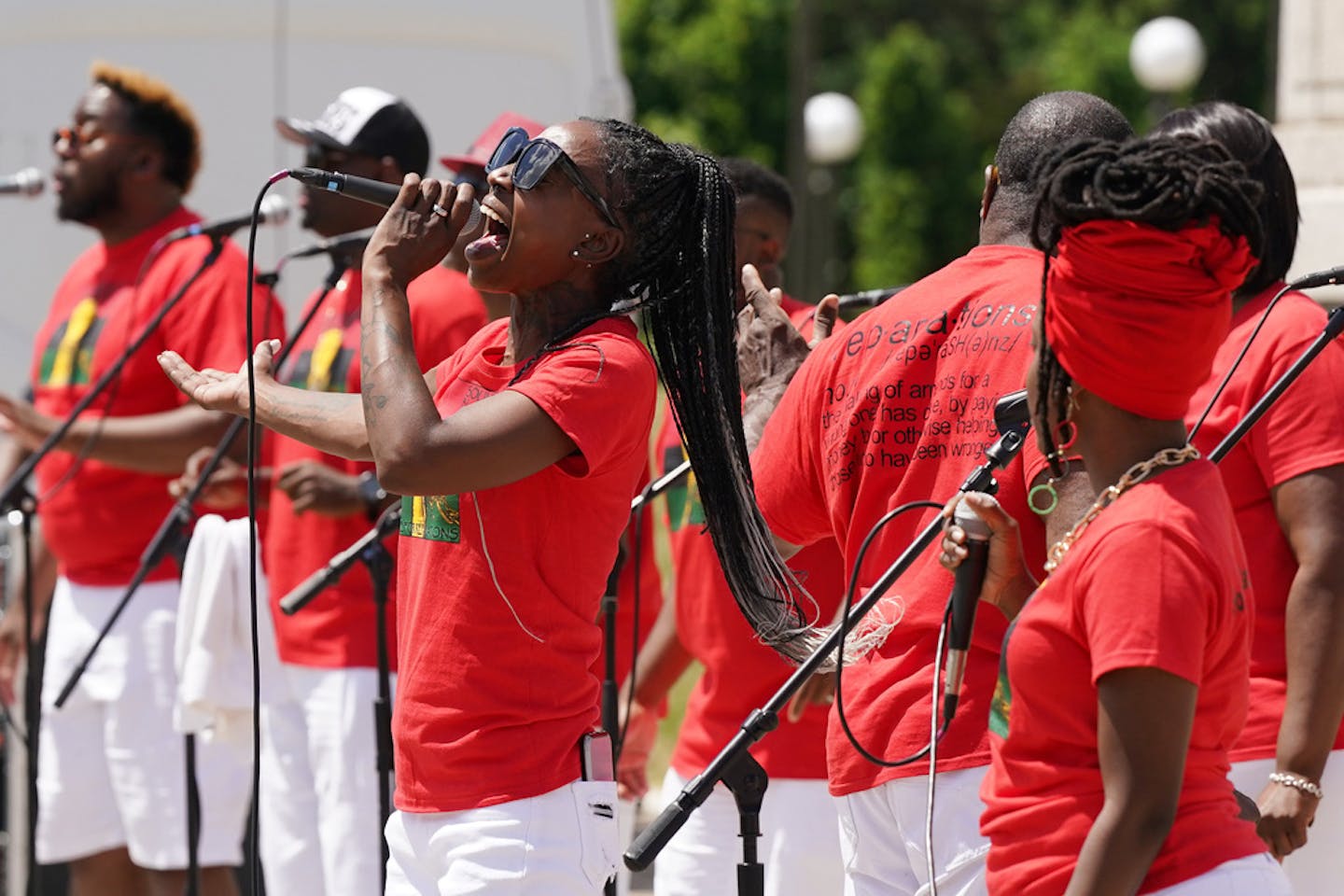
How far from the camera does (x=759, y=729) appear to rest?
2.92 m

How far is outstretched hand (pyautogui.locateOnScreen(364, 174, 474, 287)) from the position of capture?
3.03m

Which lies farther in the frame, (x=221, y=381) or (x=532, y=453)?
(x=221, y=381)

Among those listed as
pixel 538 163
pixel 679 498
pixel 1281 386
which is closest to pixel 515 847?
pixel 538 163

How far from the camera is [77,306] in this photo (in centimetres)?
579

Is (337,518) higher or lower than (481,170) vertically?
lower

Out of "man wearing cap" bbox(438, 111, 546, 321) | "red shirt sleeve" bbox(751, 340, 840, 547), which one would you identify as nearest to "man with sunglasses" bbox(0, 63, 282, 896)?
"man wearing cap" bbox(438, 111, 546, 321)

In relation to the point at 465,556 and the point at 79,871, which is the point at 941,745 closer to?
the point at 465,556

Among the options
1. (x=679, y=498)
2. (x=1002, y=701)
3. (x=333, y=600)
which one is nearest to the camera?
(x=1002, y=701)

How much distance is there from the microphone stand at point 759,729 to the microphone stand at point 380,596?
144 cm

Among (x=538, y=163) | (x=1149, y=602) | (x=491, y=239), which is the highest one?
(x=538, y=163)

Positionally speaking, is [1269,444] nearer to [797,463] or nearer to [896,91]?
[797,463]

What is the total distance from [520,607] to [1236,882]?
1.12m

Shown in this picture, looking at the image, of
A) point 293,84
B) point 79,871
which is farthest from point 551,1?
point 79,871

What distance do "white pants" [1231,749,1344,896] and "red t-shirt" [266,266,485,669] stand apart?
7.34 feet
